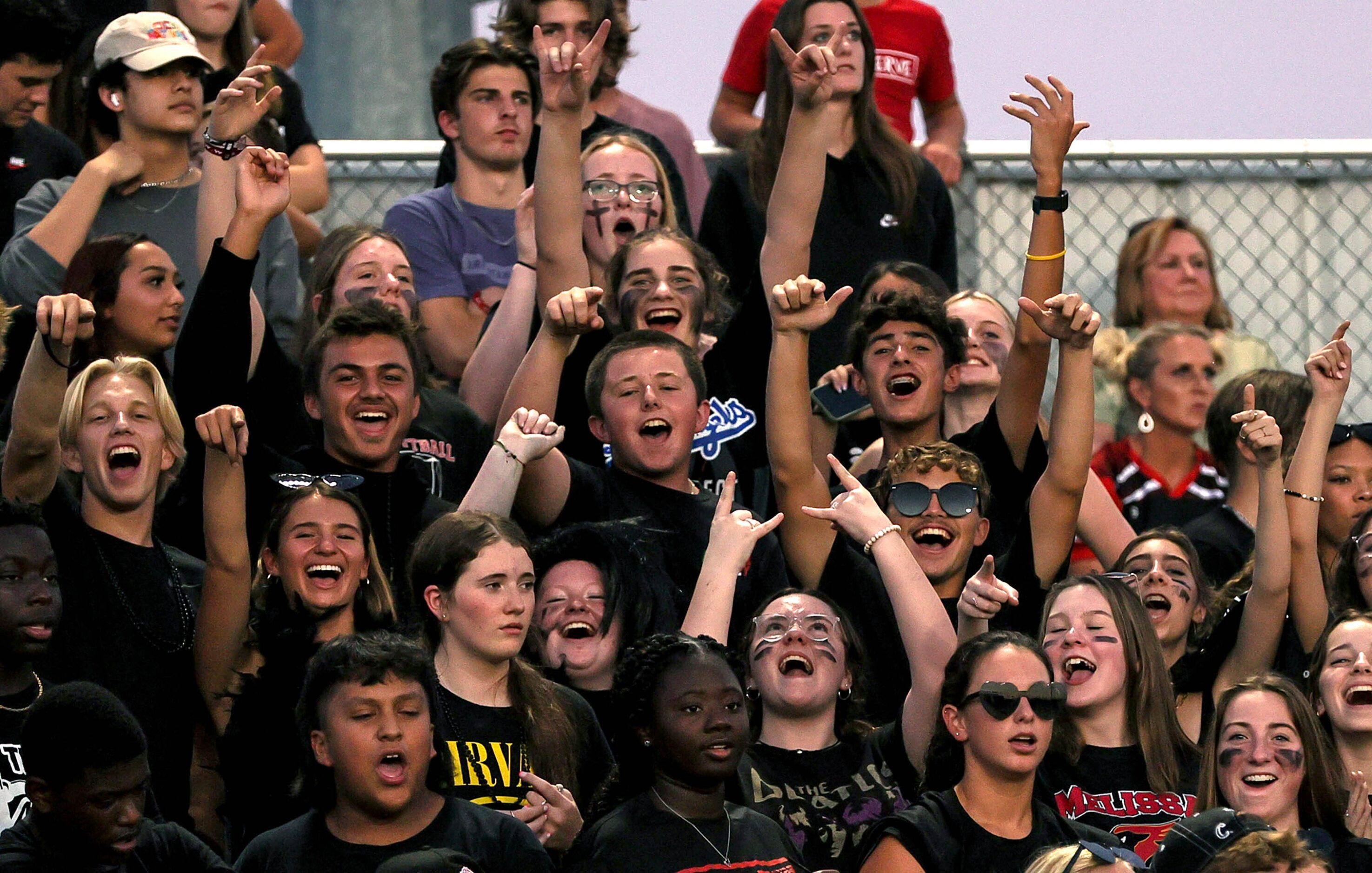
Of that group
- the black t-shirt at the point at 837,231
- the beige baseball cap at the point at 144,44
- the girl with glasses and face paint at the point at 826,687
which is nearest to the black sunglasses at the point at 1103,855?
the girl with glasses and face paint at the point at 826,687

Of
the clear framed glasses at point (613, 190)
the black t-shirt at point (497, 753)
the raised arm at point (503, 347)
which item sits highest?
the clear framed glasses at point (613, 190)

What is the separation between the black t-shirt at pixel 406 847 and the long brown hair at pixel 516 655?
44 cm

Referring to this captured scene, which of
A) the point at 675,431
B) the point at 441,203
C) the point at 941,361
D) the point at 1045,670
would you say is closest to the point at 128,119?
the point at 441,203

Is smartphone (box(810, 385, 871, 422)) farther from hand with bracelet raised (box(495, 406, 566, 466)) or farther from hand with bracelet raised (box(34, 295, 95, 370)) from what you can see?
hand with bracelet raised (box(34, 295, 95, 370))

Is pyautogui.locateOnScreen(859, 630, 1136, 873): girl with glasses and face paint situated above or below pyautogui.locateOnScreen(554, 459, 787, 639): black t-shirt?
below

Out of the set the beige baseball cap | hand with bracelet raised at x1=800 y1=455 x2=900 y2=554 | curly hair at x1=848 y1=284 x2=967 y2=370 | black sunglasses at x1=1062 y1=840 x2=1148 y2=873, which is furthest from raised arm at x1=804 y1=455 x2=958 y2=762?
the beige baseball cap

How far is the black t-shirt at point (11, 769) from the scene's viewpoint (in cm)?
495

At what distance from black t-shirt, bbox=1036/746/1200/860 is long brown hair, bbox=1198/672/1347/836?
0.07 meters

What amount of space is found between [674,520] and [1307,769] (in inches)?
68.2

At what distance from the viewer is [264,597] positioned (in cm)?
566

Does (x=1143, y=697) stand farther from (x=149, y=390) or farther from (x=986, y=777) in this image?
(x=149, y=390)

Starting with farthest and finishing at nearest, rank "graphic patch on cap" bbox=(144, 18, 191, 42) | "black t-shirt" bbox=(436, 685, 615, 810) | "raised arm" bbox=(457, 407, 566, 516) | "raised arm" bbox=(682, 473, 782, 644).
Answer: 1. "graphic patch on cap" bbox=(144, 18, 191, 42)
2. "raised arm" bbox=(457, 407, 566, 516)
3. "raised arm" bbox=(682, 473, 782, 644)
4. "black t-shirt" bbox=(436, 685, 615, 810)

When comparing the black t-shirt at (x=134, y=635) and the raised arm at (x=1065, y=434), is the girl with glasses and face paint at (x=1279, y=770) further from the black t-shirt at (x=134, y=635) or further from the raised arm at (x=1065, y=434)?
the black t-shirt at (x=134, y=635)

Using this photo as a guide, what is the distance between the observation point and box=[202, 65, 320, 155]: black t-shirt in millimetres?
7719
